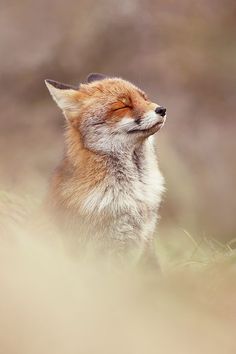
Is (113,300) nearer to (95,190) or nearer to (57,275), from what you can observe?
(57,275)

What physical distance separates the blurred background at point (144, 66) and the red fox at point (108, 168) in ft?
17.2

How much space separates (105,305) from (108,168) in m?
1.50

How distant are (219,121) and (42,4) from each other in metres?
2.71

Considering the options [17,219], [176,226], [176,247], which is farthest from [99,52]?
[17,219]

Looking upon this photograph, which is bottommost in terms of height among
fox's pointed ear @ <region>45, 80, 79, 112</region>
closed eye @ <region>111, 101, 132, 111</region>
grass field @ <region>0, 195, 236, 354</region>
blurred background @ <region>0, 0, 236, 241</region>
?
grass field @ <region>0, 195, 236, 354</region>

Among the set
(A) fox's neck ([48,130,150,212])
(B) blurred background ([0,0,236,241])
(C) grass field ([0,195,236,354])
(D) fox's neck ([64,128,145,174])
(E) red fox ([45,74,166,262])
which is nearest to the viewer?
(C) grass field ([0,195,236,354])

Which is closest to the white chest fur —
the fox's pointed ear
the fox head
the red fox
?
the red fox

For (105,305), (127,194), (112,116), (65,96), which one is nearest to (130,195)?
(127,194)

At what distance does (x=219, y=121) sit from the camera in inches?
477

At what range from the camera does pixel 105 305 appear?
4.29m

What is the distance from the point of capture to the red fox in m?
5.42

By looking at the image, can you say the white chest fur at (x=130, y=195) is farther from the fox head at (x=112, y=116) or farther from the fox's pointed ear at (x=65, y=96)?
the fox's pointed ear at (x=65, y=96)

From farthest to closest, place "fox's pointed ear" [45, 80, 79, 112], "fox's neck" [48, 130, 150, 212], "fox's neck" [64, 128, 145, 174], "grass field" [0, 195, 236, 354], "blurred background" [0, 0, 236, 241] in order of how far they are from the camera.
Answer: "blurred background" [0, 0, 236, 241]
"fox's pointed ear" [45, 80, 79, 112]
"fox's neck" [64, 128, 145, 174]
"fox's neck" [48, 130, 150, 212]
"grass field" [0, 195, 236, 354]

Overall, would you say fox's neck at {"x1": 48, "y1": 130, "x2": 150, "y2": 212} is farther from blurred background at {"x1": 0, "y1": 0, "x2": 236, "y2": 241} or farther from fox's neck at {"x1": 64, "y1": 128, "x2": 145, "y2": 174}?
blurred background at {"x1": 0, "y1": 0, "x2": 236, "y2": 241}
